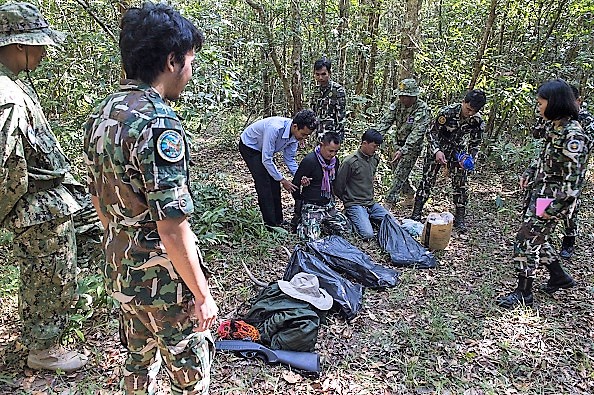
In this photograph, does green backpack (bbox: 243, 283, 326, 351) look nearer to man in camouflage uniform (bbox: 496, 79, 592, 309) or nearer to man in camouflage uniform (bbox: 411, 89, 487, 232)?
man in camouflage uniform (bbox: 496, 79, 592, 309)

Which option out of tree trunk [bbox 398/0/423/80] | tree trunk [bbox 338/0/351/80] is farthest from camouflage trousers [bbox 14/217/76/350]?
tree trunk [bbox 338/0/351/80]

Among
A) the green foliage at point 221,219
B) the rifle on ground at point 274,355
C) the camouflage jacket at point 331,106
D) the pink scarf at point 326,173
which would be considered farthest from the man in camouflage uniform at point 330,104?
the rifle on ground at point 274,355

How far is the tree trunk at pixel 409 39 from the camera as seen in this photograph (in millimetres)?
6500

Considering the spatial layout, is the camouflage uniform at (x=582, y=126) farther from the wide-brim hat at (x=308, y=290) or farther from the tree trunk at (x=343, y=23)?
the tree trunk at (x=343, y=23)

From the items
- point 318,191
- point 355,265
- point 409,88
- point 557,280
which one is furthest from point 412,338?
point 409,88

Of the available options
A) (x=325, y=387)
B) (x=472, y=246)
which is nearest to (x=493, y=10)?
(x=472, y=246)

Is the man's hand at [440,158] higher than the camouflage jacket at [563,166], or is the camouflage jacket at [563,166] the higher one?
the camouflage jacket at [563,166]

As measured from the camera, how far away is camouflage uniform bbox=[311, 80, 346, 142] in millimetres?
6398

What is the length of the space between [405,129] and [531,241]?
8.55 ft

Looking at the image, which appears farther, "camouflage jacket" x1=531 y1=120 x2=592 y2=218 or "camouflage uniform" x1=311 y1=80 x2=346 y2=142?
"camouflage uniform" x1=311 y1=80 x2=346 y2=142

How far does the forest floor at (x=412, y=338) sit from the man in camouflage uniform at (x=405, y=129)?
1277 mm

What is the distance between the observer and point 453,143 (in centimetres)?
547

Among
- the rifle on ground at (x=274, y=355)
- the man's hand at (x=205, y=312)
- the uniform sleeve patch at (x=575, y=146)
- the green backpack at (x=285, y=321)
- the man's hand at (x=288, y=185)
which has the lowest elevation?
the rifle on ground at (x=274, y=355)

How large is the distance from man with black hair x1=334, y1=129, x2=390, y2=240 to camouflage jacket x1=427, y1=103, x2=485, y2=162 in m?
0.72
